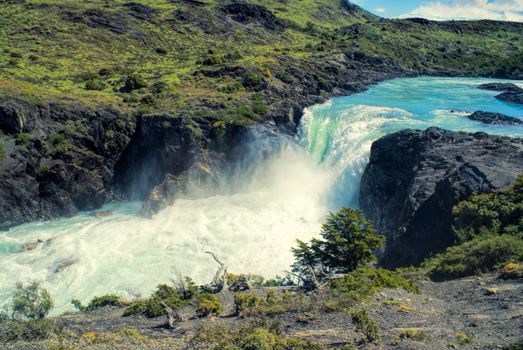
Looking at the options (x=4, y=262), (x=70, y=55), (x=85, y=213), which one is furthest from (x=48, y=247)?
(x=70, y=55)

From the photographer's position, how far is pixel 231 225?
39.8 m

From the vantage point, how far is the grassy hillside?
53.6 metres

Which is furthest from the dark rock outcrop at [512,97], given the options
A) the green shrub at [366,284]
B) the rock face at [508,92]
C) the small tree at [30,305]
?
the small tree at [30,305]

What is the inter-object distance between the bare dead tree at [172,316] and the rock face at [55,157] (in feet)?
81.5

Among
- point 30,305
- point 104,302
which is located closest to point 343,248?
point 104,302

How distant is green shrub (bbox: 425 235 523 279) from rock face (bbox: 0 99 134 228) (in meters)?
32.5

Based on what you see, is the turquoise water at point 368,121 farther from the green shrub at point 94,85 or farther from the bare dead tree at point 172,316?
the bare dead tree at point 172,316

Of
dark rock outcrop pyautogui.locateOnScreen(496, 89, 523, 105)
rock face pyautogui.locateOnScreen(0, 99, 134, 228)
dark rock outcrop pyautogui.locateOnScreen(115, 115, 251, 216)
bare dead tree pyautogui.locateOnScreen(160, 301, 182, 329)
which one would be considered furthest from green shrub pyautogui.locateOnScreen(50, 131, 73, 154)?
dark rock outcrop pyautogui.locateOnScreen(496, 89, 523, 105)

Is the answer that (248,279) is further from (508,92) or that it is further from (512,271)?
(508,92)

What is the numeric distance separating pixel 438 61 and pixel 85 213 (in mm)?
83164

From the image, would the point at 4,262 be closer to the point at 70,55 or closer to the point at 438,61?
the point at 70,55

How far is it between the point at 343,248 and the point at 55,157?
29349mm

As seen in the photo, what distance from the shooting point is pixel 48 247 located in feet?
120

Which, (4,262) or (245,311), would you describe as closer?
(245,311)
